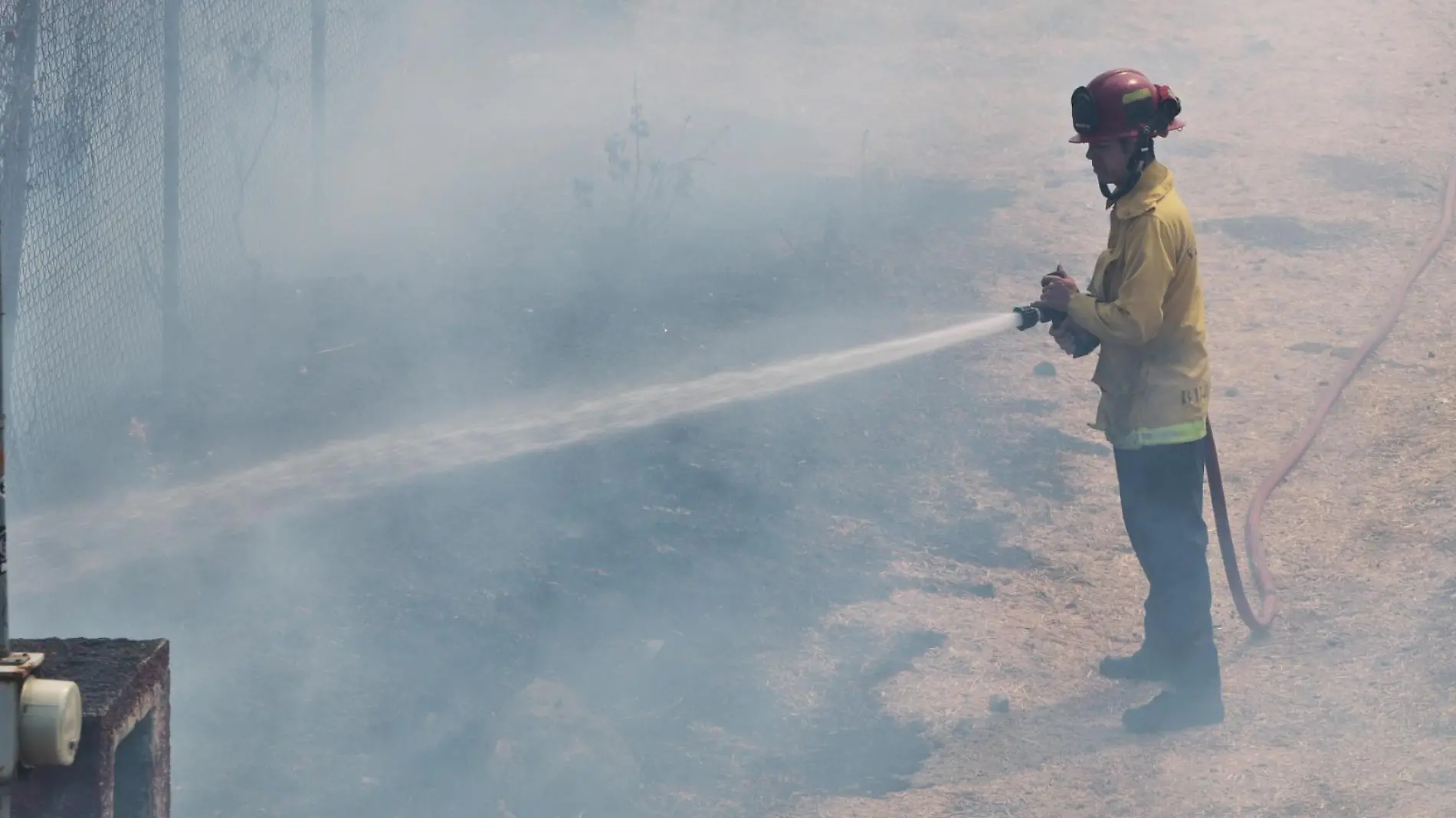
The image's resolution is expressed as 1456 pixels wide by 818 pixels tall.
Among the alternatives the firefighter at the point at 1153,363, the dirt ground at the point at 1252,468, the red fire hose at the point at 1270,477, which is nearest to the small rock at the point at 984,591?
the dirt ground at the point at 1252,468

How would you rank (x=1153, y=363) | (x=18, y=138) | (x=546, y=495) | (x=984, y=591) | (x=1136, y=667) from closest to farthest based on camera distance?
(x=1153, y=363) → (x=1136, y=667) → (x=18, y=138) → (x=984, y=591) → (x=546, y=495)

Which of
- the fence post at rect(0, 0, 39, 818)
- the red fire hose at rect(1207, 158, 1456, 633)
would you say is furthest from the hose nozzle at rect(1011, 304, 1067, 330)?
the fence post at rect(0, 0, 39, 818)

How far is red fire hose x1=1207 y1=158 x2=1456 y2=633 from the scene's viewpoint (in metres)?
5.18

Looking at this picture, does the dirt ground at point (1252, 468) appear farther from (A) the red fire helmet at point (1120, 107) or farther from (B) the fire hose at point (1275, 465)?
(A) the red fire helmet at point (1120, 107)

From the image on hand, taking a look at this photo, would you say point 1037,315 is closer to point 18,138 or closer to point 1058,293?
A: point 1058,293

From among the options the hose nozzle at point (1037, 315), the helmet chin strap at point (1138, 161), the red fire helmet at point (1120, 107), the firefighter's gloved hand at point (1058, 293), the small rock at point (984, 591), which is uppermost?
the red fire helmet at point (1120, 107)

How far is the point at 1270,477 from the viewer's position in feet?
21.3

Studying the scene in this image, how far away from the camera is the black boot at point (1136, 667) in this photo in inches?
200

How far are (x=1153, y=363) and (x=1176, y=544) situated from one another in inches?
26.1

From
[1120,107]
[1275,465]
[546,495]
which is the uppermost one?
[1120,107]

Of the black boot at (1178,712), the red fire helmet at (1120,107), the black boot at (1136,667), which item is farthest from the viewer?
the black boot at (1136,667)

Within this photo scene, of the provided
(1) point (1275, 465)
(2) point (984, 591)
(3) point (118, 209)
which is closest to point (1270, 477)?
(1) point (1275, 465)

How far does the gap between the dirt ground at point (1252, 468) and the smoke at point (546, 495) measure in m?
0.25

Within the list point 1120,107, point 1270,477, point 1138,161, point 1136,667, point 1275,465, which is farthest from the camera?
point 1275,465
